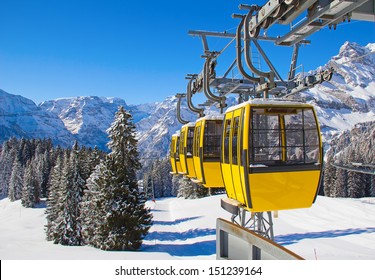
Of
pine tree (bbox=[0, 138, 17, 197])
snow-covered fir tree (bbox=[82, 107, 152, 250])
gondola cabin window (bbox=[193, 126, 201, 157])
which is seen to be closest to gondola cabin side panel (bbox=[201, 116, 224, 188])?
gondola cabin window (bbox=[193, 126, 201, 157])

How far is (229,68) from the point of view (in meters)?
13.1

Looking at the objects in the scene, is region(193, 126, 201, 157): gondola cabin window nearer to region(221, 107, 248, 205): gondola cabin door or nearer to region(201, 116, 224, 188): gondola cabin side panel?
region(201, 116, 224, 188): gondola cabin side panel

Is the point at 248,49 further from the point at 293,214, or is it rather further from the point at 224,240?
the point at 293,214

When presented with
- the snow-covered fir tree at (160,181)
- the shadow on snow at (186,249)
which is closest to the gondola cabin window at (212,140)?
the shadow on snow at (186,249)

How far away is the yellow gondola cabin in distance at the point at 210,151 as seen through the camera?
10148mm

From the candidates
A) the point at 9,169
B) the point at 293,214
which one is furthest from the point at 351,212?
the point at 9,169

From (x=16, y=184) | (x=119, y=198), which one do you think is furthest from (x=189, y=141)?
(x=16, y=184)

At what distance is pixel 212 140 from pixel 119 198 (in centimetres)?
1768

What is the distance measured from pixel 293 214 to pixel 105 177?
17.3 m

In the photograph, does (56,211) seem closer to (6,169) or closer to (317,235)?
(317,235)

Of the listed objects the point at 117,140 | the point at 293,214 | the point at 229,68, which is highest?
the point at 229,68

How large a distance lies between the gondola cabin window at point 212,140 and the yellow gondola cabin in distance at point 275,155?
345 cm

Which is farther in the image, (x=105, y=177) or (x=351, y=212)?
(x=351, y=212)
